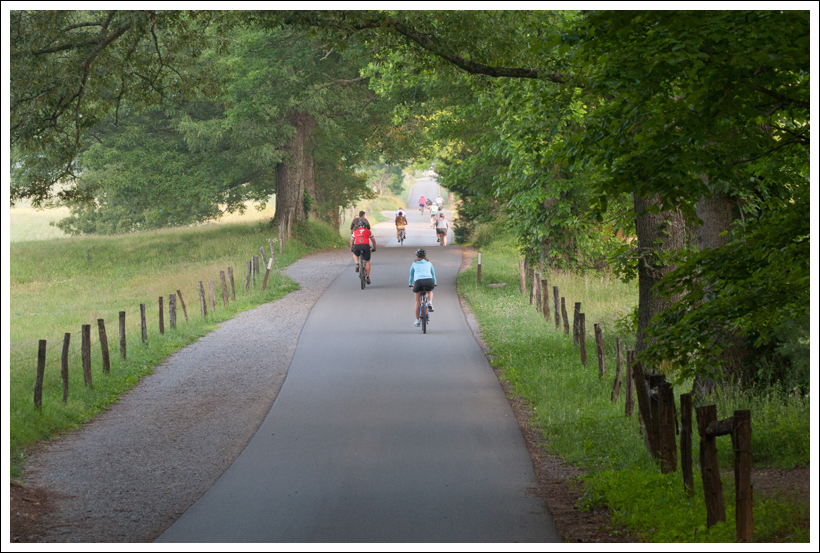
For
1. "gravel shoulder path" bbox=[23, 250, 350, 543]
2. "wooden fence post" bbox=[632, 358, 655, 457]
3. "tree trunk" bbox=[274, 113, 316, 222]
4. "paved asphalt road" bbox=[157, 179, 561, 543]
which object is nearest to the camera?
"paved asphalt road" bbox=[157, 179, 561, 543]

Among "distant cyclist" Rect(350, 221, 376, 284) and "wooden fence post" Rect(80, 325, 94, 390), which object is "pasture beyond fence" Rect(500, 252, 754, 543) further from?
"distant cyclist" Rect(350, 221, 376, 284)

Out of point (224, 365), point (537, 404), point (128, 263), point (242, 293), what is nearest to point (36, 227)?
point (128, 263)

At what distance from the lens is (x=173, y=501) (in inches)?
301

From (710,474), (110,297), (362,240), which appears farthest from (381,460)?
(110,297)

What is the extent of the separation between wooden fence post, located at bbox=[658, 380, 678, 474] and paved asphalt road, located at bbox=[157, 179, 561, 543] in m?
1.36

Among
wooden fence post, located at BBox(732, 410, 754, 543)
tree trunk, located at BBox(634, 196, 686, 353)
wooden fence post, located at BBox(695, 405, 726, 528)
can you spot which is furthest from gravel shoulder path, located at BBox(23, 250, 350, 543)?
tree trunk, located at BBox(634, 196, 686, 353)

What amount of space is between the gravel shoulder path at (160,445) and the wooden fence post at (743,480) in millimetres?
4629

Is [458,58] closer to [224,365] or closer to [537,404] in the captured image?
[537,404]

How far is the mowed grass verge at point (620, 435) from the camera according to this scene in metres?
6.41

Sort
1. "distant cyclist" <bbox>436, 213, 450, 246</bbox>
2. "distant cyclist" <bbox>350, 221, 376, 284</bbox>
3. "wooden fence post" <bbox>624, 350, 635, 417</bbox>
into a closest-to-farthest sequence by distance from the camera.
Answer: "wooden fence post" <bbox>624, 350, 635, 417</bbox>, "distant cyclist" <bbox>350, 221, 376, 284</bbox>, "distant cyclist" <bbox>436, 213, 450, 246</bbox>

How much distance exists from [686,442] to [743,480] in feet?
4.43

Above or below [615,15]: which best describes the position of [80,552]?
below

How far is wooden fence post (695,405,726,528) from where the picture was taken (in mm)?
6195

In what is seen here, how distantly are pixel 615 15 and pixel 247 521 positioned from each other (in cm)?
543
